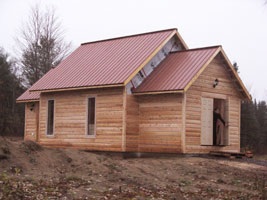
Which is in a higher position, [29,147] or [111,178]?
[29,147]

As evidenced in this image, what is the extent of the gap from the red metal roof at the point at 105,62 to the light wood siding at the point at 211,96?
277 centimetres

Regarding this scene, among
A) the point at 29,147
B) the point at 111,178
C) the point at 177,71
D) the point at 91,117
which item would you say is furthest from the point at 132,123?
the point at 111,178

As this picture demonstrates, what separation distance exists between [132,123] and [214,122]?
173 inches

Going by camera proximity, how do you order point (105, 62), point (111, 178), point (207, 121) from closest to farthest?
point (111, 178)
point (207, 121)
point (105, 62)

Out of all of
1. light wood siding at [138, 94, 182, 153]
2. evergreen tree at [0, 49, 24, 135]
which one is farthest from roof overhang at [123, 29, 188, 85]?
evergreen tree at [0, 49, 24, 135]

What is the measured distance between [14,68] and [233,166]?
30.6 m

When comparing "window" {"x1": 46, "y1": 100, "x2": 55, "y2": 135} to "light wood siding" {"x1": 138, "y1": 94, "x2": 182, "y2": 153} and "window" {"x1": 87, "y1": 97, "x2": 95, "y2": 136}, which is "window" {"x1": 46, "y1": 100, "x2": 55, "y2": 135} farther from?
Answer: "light wood siding" {"x1": 138, "y1": 94, "x2": 182, "y2": 153}

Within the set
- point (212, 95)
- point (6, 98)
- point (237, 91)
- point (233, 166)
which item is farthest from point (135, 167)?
point (6, 98)

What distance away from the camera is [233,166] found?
17703 millimetres

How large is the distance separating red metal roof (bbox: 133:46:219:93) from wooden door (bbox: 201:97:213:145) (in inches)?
65.3

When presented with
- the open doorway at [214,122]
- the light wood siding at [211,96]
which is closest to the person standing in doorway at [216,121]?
the open doorway at [214,122]

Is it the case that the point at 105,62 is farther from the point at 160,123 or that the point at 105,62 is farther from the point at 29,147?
the point at 29,147

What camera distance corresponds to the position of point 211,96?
69.5ft

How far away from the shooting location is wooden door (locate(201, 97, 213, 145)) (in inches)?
817
